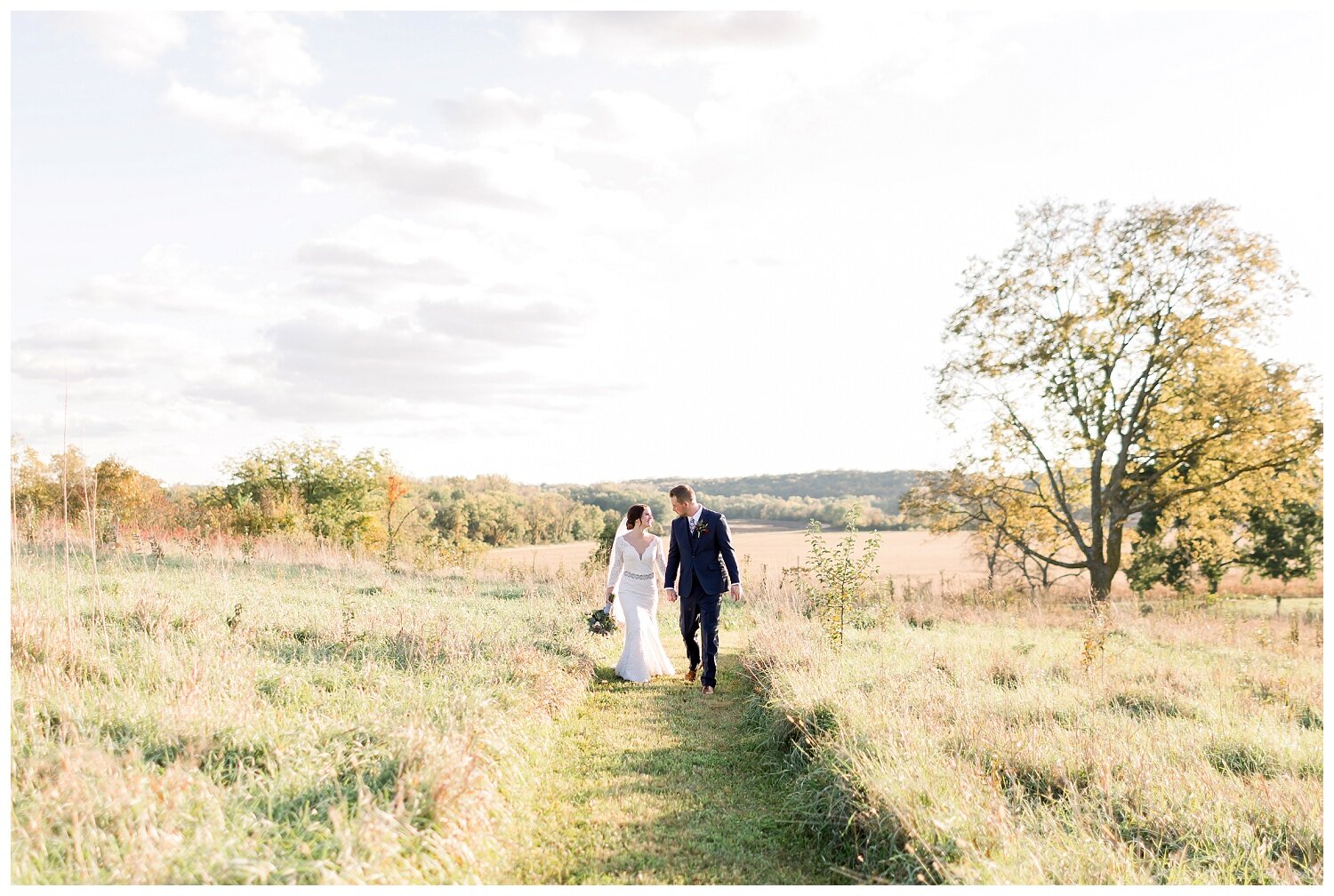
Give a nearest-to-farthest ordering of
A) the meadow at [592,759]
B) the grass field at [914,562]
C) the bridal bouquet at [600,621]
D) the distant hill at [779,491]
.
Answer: the meadow at [592,759] → the bridal bouquet at [600,621] → the grass field at [914,562] → the distant hill at [779,491]

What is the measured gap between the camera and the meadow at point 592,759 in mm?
4473

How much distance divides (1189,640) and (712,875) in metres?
14.3

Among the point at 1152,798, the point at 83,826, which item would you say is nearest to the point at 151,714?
the point at 83,826

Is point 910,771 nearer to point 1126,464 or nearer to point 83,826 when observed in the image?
point 83,826

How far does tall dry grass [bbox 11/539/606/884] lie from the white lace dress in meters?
0.67

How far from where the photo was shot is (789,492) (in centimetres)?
4919

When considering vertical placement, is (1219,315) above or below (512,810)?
above

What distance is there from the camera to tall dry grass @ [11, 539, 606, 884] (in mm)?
4172

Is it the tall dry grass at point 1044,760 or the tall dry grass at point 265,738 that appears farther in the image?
the tall dry grass at point 1044,760

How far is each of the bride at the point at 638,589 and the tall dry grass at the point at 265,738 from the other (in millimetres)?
700

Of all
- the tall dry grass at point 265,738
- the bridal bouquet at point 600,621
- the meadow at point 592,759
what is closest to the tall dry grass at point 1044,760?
the meadow at point 592,759

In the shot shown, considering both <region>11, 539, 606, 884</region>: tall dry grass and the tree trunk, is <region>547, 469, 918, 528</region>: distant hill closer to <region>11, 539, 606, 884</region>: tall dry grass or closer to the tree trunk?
the tree trunk

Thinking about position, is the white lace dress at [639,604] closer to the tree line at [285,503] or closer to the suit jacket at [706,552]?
the suit jacket at [706,552]

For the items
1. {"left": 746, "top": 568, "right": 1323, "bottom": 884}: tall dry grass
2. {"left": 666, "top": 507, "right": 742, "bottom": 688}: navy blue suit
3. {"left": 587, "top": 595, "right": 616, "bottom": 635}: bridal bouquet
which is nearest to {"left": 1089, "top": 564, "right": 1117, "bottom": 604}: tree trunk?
{"left": 746, "top": 568, "right": 1323, "bottom": 884}: tall dry grass
